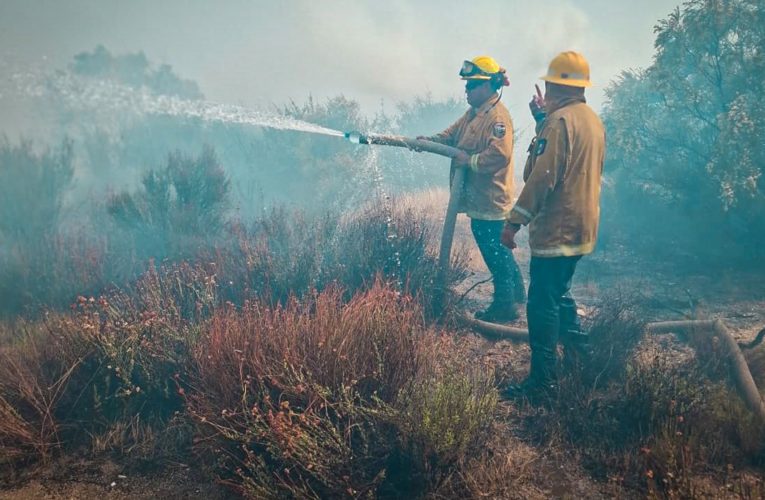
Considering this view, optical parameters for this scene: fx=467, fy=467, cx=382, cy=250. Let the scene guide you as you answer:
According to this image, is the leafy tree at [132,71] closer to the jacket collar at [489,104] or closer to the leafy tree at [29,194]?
the leafy tree at [29,194]

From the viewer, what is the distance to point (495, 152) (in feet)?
15.1

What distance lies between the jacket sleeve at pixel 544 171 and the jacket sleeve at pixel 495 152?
1.37 meters

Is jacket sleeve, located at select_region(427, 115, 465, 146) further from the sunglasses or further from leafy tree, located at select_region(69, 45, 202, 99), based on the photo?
leafy tree, located at select_region(69, 45, 202, 99)

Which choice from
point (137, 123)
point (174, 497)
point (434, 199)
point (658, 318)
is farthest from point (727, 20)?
point (137, 123)

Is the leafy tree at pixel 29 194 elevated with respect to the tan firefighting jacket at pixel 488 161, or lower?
lower

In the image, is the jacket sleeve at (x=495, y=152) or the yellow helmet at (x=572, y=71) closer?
the yellow helmet at (x=572, y=71)

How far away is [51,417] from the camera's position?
10.2 feet

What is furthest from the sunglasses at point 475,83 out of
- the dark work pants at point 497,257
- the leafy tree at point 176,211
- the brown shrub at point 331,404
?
the leafy tree at point 176,211

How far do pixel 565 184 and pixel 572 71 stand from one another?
0.78m

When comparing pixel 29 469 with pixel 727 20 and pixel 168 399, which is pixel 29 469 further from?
pixel 727 20

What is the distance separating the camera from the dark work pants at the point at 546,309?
334 centimetres

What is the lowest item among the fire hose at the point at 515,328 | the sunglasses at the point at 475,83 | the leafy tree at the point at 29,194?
the leafy tree at the point at 29,194

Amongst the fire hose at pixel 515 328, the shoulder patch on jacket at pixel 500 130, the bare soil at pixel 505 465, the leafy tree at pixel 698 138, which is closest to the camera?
the bare soil at pixel 505 465

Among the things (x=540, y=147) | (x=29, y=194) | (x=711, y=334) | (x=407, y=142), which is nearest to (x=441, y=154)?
(x=407, y=142)
